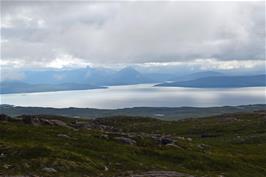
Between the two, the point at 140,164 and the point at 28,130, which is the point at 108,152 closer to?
the point at 140,164

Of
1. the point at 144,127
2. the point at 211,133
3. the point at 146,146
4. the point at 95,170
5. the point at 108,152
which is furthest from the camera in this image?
the point at 144,127

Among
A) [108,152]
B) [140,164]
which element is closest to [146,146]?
[108,152]

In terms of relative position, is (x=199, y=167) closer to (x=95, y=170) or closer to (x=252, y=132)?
(x=95, y=170)

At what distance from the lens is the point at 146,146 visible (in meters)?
65.0

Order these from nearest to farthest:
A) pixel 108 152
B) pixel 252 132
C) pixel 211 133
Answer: pixel 108 152 → pixel 252 132 → pixel 211 133

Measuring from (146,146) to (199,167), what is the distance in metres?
11.4

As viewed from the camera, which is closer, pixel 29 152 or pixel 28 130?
pixel 29 152

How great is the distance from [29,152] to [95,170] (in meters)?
9.45

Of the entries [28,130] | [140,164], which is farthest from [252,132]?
[140,164]

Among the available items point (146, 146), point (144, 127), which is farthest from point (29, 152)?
point (144, 127)

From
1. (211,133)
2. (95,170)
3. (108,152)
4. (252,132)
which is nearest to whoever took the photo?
(95,170)

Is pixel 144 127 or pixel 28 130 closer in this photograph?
pixel 28 130

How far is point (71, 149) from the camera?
5622 cm

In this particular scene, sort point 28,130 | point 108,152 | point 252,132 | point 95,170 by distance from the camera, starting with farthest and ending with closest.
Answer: point 252,132, point 28,130, point 108,152, point 95,170
